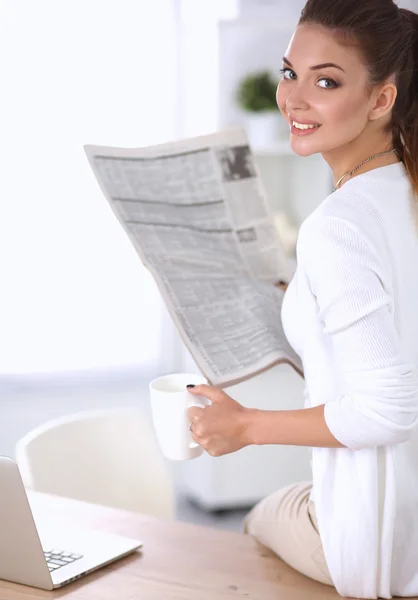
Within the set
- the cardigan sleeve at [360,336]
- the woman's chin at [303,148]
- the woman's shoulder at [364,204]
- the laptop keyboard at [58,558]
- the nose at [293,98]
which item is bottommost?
the laptop keyboard at [58,558]

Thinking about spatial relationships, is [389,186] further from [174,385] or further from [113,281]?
[113,281]

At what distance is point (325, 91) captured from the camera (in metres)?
1.32

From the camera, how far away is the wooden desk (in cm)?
138

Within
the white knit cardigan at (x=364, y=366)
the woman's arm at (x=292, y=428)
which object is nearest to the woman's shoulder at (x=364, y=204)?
the white knit cardigan at (x=364, y=366)

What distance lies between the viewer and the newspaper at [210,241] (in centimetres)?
152

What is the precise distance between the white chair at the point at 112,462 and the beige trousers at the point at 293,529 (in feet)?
1.74

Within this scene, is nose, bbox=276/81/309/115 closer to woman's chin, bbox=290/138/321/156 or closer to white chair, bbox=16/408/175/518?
woman's chin, bbox=290/138/321/156

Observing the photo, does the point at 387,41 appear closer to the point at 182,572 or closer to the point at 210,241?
the point at 210,241

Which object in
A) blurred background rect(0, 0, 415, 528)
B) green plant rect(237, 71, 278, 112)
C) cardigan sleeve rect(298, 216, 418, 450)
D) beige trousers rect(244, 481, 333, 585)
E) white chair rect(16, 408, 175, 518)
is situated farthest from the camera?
green plant rect(237, 71, 278, 112)

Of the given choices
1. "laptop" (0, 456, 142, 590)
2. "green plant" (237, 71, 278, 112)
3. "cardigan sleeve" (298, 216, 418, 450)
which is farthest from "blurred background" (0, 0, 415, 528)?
"cardigan sleeve" (298, 216, 418, 450)

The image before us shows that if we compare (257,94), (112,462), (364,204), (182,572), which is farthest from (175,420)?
(257,94)

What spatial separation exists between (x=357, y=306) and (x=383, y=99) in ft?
1.14

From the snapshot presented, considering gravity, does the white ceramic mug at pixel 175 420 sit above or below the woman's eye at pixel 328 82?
below

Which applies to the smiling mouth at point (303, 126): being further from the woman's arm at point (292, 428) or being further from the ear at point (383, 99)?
the woman's arm at point (292, 428)
